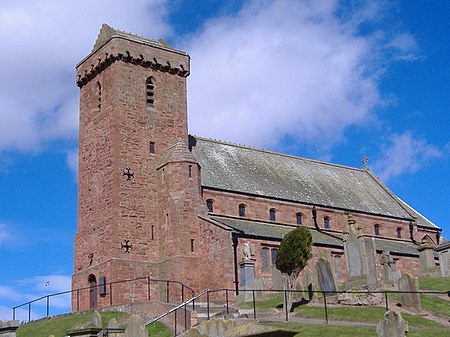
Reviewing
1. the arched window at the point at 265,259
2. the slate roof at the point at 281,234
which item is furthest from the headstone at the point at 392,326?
the arched window at the point at 265,259

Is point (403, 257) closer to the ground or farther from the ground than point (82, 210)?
closer to the ground

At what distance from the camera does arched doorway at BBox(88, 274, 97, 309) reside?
139 feet

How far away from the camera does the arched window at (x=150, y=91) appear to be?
47.0m

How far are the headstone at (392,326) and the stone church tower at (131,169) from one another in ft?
79.9

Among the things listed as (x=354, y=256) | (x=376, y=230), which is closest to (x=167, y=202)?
(x=354, y=256)

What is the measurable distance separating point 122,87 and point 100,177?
5883 millimetres

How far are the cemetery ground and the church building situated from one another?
377 cm

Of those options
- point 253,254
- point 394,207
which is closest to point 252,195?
point 253,254

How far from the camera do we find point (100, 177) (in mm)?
44906

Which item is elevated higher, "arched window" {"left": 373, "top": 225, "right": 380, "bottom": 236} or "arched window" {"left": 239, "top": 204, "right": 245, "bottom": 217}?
"arched window" {"left": 239, "top": 204, "right": 245, "bottom": 217}

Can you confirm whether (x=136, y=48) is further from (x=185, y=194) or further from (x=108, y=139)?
(x=185, y=194)

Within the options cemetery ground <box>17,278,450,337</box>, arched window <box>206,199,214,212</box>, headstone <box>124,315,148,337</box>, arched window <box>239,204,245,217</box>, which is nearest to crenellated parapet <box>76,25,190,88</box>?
arched window <box>206,199,214,212</box>

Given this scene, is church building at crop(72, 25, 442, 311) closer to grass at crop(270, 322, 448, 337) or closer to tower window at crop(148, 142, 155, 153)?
tower window at crop(148, 142, 155, 153)

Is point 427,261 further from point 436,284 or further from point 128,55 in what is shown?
point 128,55
